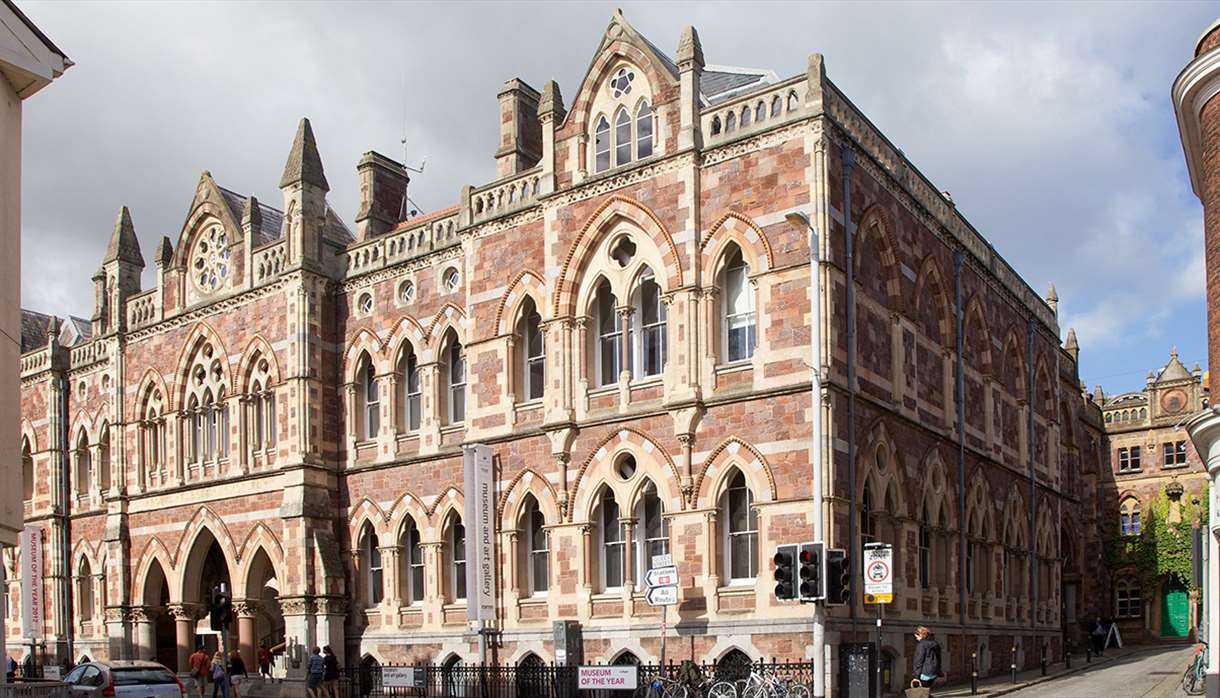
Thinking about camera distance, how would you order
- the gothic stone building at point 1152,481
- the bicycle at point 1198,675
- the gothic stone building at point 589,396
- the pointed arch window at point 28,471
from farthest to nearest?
the gothic stone building at point 1152,481 → the pointed arch window at point 28,471 → the bicycle at point 1198,675 → the gothic stone building at point 589,396

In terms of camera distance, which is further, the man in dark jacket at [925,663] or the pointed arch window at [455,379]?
the pointed arch window at [455,379]

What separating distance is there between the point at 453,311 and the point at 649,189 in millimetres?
6987

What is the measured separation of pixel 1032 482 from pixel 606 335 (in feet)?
52.1

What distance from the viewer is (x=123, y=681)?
26094mm

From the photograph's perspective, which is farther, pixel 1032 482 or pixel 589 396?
pixel 1032 482

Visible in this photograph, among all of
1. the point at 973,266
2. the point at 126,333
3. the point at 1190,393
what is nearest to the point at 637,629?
the point at 973,266

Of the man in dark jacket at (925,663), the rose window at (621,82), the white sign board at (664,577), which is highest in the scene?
the rose window at (621,82)

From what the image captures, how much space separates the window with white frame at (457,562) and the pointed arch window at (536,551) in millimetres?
2292

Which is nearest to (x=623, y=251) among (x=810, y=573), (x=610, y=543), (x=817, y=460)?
(x=610, y=543)

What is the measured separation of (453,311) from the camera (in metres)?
33.9

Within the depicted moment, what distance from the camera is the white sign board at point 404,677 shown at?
30688 mm

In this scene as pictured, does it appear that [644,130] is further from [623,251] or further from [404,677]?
[404,677]

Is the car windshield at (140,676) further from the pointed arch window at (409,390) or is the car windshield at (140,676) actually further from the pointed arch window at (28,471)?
the pointed arch window at (28,471)

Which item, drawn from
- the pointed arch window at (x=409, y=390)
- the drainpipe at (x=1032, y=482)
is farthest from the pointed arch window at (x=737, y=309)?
the drainpipe at (x=1032, y=482)
